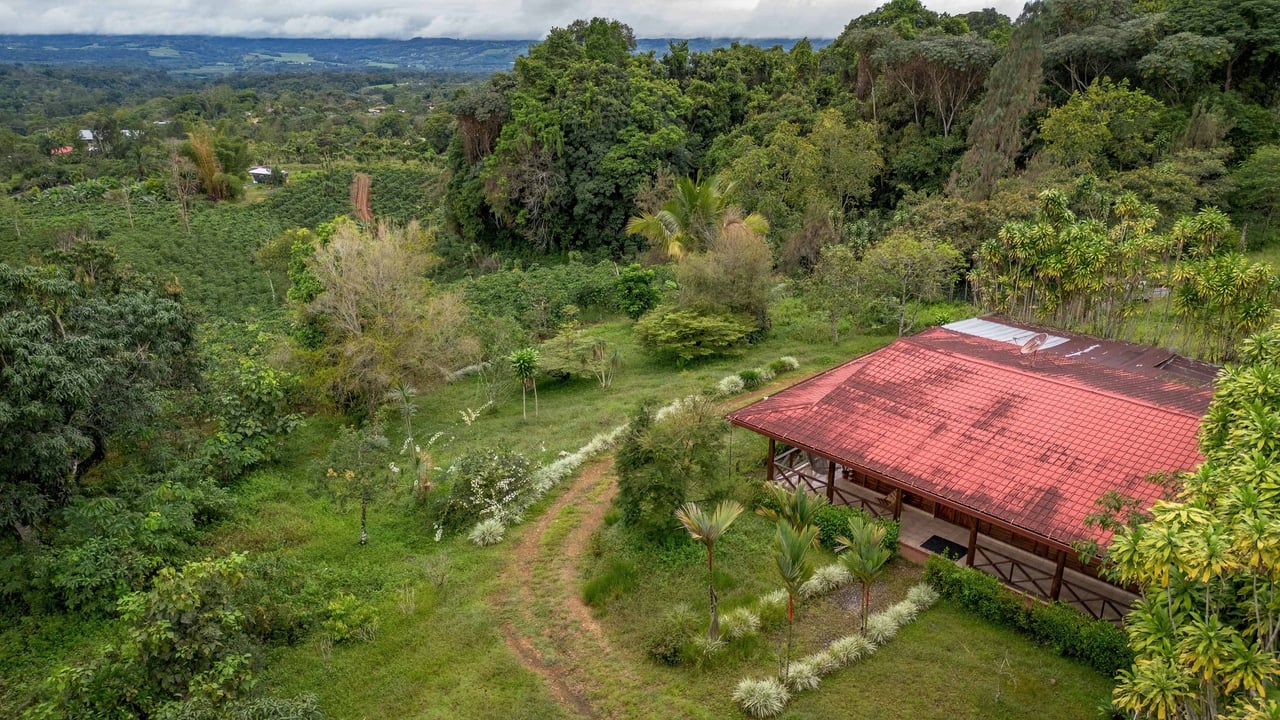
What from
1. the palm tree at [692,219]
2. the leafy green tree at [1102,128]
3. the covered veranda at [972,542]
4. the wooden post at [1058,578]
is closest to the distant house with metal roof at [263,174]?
the palm tree at [692,219]

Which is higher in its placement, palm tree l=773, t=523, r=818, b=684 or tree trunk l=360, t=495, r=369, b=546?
palm tree l=773, t=523, r=818, b=684

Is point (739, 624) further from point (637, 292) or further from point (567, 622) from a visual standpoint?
point (637, 292)

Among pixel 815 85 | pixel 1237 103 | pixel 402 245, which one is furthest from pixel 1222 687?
pixel 815 85

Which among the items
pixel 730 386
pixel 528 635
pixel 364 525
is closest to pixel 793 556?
pixel 528 635

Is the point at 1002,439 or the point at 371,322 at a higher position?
the point at 371,322

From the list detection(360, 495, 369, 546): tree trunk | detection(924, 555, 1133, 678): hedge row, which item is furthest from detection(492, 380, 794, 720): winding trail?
detection(924, 555, 1133, 678): hedge row

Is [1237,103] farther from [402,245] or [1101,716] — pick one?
[402,245]

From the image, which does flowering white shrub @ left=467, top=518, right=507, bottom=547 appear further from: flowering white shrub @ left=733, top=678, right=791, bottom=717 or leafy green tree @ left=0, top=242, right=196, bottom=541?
leafy green tree @ left=0, top=242, right=196, bottom=541
